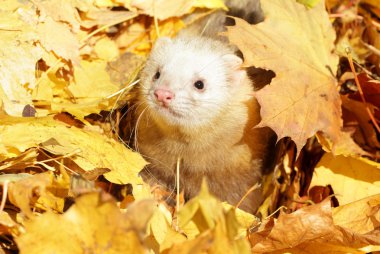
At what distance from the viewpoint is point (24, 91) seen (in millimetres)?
2180

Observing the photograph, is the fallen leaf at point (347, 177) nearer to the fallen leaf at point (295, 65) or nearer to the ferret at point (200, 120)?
the fallen leaf at point (295, 65)

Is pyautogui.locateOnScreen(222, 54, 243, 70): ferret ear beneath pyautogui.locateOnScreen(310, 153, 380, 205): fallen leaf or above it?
above

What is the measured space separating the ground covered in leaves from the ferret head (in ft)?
0.59

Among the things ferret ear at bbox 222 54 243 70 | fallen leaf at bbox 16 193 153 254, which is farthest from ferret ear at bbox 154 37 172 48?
fallen leaf at bbox 16 193 153 254

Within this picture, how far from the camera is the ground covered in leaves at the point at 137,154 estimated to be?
61.5 inches

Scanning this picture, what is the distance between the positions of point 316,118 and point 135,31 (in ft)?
3.56

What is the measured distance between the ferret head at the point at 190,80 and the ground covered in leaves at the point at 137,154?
178 mm

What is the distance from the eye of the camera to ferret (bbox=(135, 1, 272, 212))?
2.27 meters

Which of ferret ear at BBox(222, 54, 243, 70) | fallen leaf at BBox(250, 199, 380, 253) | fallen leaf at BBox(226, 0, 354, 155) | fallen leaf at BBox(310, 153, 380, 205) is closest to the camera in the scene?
fallen leaf at BBox(250, 199, 380, 253)

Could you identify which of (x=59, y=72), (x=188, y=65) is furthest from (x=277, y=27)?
(x=59, y=72)

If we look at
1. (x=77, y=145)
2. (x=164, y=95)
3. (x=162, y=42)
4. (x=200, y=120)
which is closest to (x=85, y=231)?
(x=77, y=145)

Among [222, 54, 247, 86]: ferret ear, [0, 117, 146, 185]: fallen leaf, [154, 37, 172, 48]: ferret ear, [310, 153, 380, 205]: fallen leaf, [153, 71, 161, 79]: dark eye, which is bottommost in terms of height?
[310, 153, 380, 205]: fallen leaf

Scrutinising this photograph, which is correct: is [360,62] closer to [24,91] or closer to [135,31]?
[135,31]

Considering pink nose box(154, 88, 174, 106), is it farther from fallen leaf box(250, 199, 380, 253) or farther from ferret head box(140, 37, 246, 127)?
fallen leaf box(250, 199, 380, 253)
